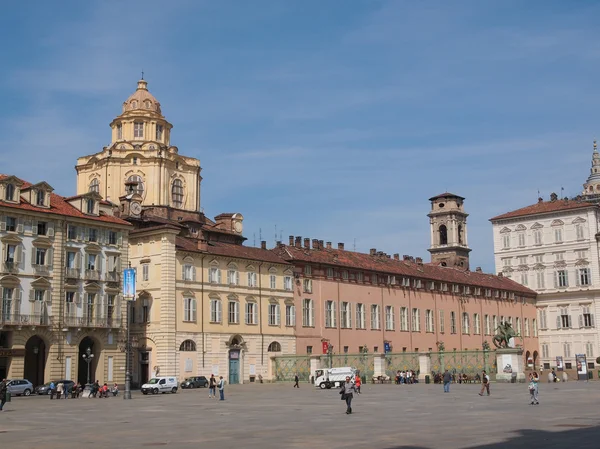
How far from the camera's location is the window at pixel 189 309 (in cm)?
6744

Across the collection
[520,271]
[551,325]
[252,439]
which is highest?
[520,271]

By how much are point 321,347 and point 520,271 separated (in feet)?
135

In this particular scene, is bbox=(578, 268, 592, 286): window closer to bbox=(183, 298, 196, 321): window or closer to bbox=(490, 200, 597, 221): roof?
bbox=(490, 200, 597, 221): roof

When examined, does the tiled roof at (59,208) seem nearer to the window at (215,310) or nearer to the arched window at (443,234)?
the window at (215,310)

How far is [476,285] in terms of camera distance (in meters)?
102

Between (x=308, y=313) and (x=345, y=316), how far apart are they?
557cm

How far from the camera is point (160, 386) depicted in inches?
2266

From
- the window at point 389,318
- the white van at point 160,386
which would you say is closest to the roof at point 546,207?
the window at point 389,318

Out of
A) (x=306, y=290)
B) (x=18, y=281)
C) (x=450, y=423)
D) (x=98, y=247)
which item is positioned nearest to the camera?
(x=450, y=423)

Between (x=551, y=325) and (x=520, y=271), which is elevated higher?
(x=520, y=271)

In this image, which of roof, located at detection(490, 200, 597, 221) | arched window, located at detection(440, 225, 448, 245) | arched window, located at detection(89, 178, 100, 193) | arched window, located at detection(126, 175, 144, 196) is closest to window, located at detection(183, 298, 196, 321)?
arched window, located at detection(126, 175, 144, 196)

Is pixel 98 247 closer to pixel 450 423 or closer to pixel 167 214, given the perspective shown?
pixel 167 214

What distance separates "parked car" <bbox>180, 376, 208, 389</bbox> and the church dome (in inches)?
1556

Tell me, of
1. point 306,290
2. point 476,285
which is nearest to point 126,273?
point 306,290
